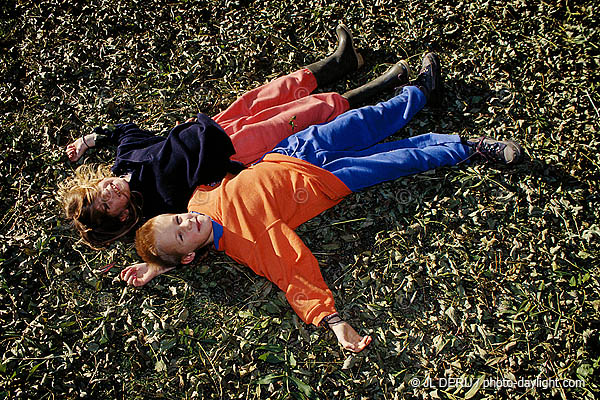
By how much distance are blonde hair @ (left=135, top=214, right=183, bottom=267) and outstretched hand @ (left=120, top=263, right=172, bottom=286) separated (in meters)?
0.13

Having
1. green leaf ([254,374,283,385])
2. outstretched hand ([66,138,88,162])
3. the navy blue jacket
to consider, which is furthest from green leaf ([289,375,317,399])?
outstretched hand ([66,138,88,162])

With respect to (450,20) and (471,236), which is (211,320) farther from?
(450,20)

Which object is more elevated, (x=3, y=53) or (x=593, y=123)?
(x=3, y=53)

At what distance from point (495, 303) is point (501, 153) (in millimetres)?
1285

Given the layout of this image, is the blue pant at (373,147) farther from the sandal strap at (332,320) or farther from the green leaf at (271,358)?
the green leaf at (271,358)

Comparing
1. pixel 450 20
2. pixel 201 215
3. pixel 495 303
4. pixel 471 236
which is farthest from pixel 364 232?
pixel 450 20

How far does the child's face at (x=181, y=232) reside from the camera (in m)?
3.28

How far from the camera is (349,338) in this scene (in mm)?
3104

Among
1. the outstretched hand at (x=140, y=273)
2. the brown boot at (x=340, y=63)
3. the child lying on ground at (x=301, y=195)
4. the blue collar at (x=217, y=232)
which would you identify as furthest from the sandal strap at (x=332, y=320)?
the brown boot at (x=340, y=63)

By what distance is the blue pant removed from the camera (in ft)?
11.8

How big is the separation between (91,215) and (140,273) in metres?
0.66

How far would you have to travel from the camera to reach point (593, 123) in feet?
12.2

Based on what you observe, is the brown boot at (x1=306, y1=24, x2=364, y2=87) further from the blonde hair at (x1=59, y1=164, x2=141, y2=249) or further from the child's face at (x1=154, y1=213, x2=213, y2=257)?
the blonde hair at (x1=59, y1=164, x2=141, y2=249)

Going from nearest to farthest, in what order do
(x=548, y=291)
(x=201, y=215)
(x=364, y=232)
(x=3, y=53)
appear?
1. (x=548, y=291)
2. (x=201, y=215)
3. (x=364, y=232)
4. (x=3, y=53)
